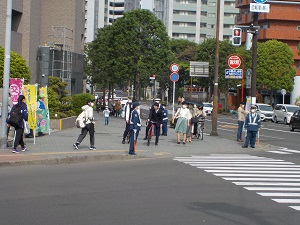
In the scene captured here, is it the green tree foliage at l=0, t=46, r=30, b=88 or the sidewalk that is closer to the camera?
the sidewalk

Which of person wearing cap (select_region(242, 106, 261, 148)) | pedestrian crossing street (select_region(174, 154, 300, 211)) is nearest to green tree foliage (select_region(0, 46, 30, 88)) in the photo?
person wearing cap (select_region(242, 106, 261, 148))

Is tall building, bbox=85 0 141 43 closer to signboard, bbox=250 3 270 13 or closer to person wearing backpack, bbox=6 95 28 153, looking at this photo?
signboard, bbox=250 3 270 13

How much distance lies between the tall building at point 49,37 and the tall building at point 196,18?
65224 millimetres

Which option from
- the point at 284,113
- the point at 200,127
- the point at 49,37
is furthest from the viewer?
the point at 284,113

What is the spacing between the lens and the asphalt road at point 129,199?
877 cm

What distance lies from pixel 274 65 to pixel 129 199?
207 feet

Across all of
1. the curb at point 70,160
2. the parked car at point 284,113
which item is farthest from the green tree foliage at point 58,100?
the parked car at point 284,113

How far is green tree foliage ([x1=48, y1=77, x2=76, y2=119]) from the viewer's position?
29828mm

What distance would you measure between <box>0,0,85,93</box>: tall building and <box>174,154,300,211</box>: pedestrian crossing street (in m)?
22.1

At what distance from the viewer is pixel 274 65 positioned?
7106cm

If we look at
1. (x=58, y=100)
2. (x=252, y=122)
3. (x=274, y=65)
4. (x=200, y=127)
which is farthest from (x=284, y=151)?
(x=274, y=65)

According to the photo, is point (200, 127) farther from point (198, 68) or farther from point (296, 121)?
point (198, 68)

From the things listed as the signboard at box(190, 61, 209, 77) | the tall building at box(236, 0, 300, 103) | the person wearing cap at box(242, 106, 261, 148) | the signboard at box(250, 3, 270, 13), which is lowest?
the person wearing cap at box(242, 106, 261, 148)

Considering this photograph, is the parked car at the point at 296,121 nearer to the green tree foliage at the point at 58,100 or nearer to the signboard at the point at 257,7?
the signboard at the point at 257,7
